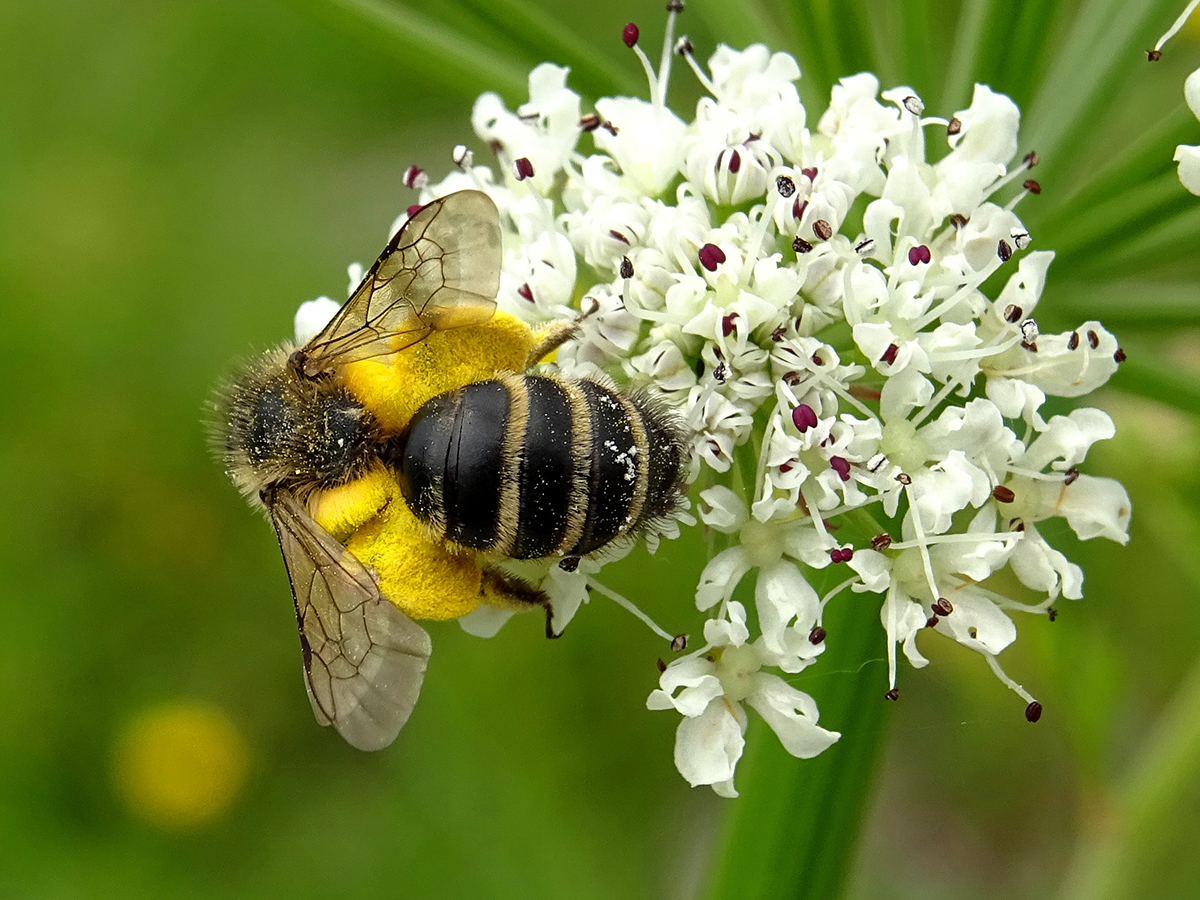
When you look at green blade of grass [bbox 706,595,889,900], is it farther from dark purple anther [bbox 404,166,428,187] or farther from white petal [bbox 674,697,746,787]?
dark purple anther [bbox 404,166,428,187]

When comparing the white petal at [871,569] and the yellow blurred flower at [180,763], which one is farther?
the yellow blurred flower at [180,763]

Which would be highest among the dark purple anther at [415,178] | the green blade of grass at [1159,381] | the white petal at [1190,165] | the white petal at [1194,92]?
the white petal at [1194,92]

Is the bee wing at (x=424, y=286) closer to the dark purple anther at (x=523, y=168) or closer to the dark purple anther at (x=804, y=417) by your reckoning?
the dark purple anther at (x=523, y=168)

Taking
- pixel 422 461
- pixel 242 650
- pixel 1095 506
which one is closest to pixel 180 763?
pixel 242 650

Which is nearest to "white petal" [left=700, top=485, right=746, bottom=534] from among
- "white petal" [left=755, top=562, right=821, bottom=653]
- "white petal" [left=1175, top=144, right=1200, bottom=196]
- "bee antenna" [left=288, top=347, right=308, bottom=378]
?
"white petal" [left=755, top=562, right=821, bottom=653]

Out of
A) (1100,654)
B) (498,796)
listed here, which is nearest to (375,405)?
(1100,654)

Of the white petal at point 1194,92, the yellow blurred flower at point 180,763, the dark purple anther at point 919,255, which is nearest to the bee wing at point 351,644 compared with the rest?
the dark purple anther at point 919,255

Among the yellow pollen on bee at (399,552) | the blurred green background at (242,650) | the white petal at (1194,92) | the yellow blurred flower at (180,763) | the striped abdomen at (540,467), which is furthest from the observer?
the yellow blurred flower at (180,763)
